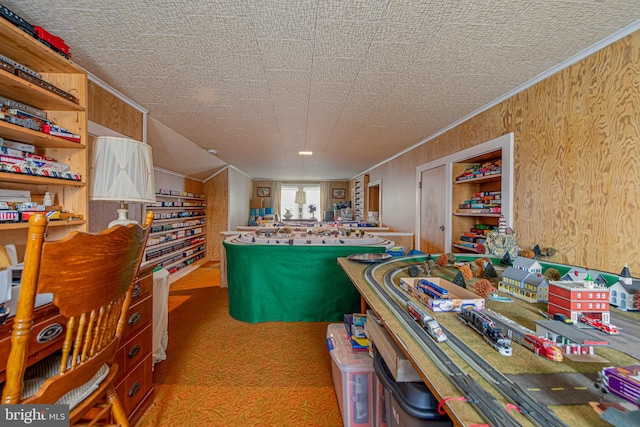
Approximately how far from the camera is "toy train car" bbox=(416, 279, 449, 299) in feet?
2.93

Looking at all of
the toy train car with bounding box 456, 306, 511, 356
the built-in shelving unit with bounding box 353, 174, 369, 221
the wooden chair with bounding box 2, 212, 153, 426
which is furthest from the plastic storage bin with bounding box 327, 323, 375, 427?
the built-in shelving unit with bounding box 353, 174, 369, 221

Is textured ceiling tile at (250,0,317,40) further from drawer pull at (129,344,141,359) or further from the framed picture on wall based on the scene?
the framed picture on wall

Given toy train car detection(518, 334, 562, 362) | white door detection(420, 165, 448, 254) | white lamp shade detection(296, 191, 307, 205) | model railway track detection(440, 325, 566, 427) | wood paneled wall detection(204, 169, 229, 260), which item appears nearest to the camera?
model railway track detection(440, 325, 566, 427)

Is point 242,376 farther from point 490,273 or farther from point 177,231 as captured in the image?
point 177,231

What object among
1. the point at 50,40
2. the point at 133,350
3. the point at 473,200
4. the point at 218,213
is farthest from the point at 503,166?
the point at 218,213

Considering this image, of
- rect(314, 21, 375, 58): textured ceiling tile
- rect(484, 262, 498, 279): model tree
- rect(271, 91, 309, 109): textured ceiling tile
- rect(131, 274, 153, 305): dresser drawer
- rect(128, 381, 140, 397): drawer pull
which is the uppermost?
rect(271, 91, 309, 109): textured ceiling tile

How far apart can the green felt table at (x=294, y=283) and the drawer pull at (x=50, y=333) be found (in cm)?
181

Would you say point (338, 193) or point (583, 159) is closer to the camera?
point (583, 159)

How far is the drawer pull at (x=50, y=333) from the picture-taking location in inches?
34.2

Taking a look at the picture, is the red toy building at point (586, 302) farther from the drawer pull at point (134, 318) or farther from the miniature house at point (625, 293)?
the drawer pull at point (134, 318)

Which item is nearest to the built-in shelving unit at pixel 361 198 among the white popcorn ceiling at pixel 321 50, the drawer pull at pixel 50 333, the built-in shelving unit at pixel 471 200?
the built-in shelving unit at pixel 471 200

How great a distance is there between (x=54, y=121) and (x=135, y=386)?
158 centimetres

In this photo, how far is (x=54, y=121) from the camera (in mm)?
→ 1515

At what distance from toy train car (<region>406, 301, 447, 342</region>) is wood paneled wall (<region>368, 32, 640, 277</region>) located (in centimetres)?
162
